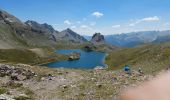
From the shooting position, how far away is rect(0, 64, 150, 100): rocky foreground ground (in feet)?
107

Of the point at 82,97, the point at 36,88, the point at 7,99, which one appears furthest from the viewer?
the point at 36,88

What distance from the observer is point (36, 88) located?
3841 centimetres

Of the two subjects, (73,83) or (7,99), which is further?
(73,83)

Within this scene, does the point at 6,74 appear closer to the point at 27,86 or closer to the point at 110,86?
the point at 27,86

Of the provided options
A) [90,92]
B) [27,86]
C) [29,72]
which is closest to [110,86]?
[90,92]

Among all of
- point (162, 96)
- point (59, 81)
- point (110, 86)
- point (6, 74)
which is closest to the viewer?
point (162, 96)

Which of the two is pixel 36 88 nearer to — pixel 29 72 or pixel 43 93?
pixel 43 93

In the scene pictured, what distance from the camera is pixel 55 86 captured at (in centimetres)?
3875

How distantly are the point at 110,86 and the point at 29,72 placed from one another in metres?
17.0

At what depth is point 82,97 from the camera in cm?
3203

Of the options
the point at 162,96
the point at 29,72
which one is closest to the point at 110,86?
the point at 162,96

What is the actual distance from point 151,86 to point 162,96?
218 inches

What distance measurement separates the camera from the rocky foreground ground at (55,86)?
32.7 metres

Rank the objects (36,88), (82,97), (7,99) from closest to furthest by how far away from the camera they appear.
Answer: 1. (7,99)
2. (82,97)
3. (36,88)
